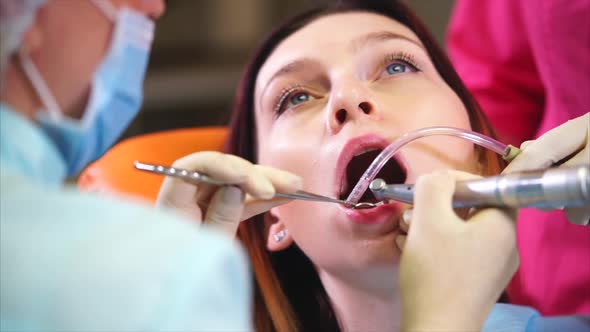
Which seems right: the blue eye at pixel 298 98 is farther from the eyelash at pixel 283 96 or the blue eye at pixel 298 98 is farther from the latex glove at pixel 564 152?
the latex glove at pixel 564 152

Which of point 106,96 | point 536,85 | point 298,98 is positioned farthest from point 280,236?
point 536,85

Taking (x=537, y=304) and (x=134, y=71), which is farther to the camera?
(x=537, y=304)

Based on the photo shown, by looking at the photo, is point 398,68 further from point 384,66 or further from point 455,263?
point 455,263

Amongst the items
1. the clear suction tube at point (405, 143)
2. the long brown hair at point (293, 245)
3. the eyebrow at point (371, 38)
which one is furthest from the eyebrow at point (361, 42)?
the clear suction tube at point (405, 143)

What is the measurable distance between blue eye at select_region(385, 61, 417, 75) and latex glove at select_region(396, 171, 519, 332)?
0.44 m

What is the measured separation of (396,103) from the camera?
127cm

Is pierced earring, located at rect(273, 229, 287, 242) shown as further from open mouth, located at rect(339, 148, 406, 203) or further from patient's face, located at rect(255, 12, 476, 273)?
open mouth, located at rect(339, 148, 406, 203)

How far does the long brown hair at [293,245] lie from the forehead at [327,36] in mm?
52

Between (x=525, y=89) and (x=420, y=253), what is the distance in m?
1.04

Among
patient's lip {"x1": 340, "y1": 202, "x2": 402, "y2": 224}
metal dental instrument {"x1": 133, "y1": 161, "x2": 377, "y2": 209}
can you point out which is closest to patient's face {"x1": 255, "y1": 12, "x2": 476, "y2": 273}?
patient's lip {"x1": 340, "y1": 202, "x2": 402, "y2": 224}

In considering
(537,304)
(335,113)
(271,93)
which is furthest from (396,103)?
(537,304)

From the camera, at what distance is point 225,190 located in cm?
105

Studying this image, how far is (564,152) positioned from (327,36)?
21.3 inches

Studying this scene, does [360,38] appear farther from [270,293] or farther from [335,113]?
[270,293]
